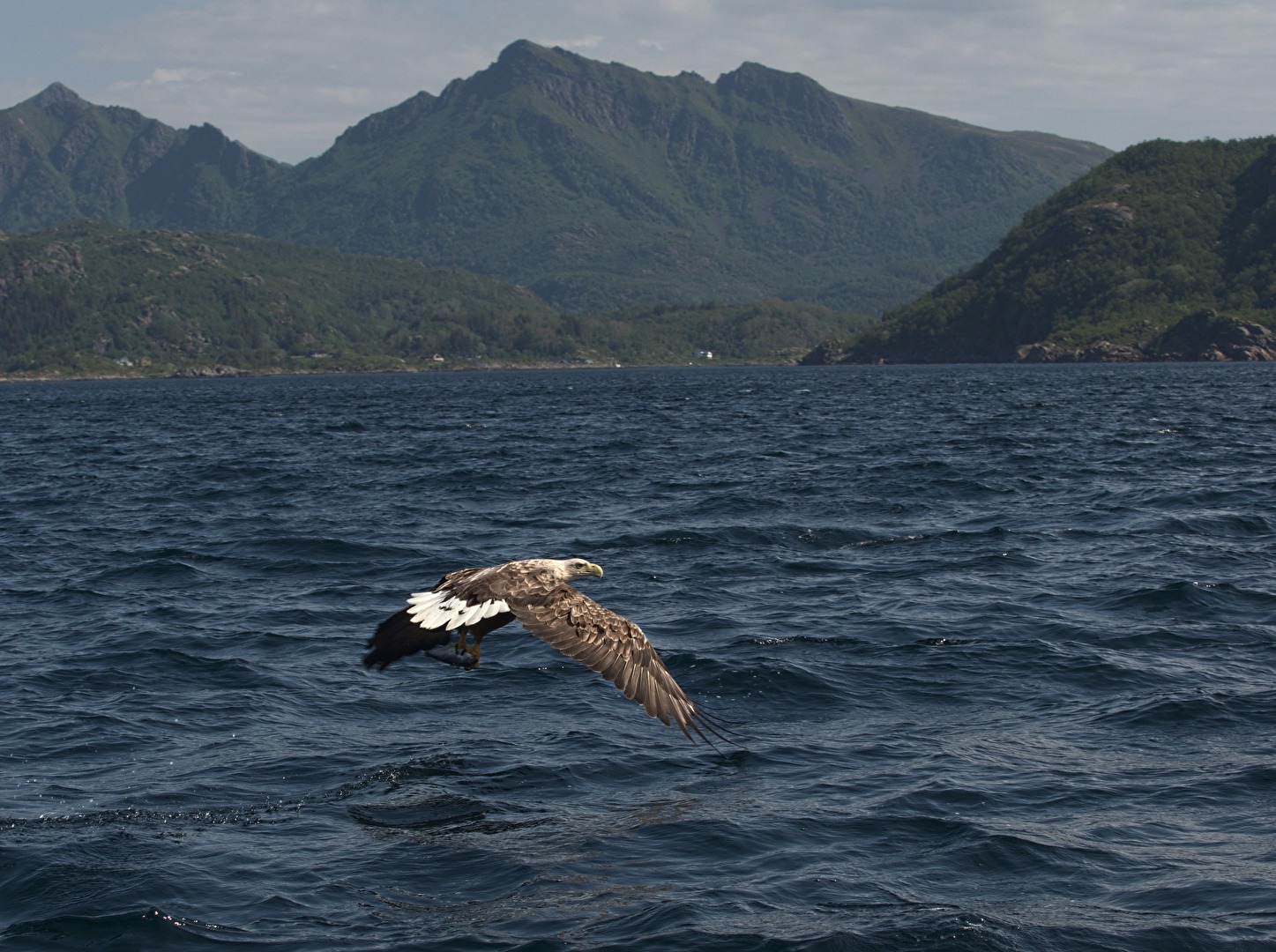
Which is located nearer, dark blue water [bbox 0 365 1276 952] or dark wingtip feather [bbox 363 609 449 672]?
dark blue water [bbox 0 365 1276 952]

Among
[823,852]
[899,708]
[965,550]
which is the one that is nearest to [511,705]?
[899,708]

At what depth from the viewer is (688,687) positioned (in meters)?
15.4

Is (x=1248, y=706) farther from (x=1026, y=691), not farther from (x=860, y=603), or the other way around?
(x=860, y=603)

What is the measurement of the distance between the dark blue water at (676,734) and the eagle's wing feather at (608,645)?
86 cm

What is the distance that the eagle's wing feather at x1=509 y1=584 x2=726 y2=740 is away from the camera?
11672 mm

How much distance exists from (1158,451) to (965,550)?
862 inches

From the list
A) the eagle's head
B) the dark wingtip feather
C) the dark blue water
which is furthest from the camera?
the eagle's head

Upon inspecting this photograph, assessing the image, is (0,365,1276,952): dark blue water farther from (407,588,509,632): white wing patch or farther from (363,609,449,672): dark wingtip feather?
(407,588,509,632): white wing patch

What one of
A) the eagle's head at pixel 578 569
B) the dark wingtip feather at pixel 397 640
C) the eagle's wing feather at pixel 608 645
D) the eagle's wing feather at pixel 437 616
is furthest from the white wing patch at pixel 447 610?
the eagle's head at pixel 578 569

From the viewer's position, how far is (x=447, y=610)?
12.2 meters

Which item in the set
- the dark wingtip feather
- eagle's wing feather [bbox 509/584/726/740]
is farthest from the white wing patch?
eagle's wing feather [bbox 509/584/726/740]

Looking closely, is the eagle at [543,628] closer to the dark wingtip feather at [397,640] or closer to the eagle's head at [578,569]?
the dark wingtip feather at [397,640]

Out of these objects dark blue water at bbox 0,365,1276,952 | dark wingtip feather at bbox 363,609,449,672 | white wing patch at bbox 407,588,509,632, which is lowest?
dark blue water at bbox 0,365,1276,952

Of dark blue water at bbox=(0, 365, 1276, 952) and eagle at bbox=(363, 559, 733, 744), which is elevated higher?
eagle at bbox=(363, 559, 733, 744)
